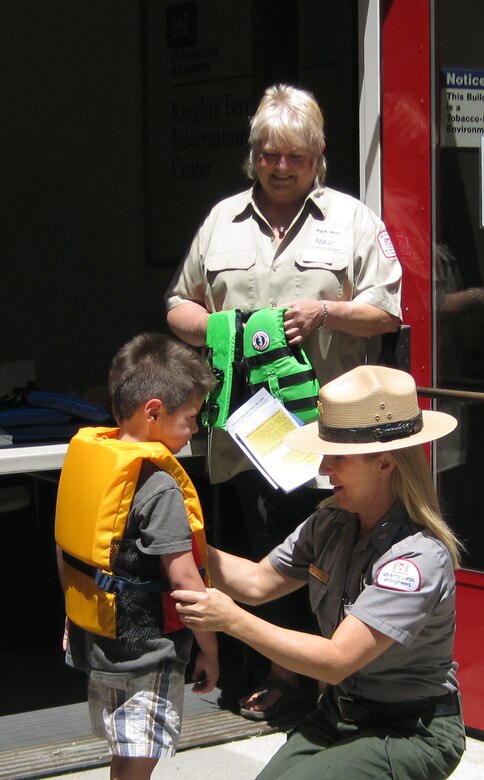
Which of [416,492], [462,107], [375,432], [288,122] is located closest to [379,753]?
[416,492]

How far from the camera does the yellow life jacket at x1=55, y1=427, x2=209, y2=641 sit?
2588 mm

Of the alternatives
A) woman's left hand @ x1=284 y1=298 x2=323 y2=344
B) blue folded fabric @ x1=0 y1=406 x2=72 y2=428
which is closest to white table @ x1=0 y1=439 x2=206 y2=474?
blue folded fabric @ x1=0 y1=406 x2=72 y2=428

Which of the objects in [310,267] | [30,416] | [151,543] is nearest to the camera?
[151,543]

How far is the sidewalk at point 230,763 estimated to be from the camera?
11.5ft

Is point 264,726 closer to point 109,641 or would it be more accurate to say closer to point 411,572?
point 109,641

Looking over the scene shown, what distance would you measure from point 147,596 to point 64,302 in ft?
16.0

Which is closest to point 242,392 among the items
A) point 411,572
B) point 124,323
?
point 411,572

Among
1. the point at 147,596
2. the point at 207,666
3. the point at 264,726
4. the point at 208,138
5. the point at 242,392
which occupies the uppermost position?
the point at 208,138

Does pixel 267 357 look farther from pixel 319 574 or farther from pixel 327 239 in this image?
pixel 319 574

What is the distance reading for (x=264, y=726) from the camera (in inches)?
149

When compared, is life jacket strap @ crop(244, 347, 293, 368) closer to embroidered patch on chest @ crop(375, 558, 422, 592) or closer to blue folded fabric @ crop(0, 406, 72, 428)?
→ blue folded fabric @ crop(0, 406, 72, 428)

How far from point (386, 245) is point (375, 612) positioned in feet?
5.17

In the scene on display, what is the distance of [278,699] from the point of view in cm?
386

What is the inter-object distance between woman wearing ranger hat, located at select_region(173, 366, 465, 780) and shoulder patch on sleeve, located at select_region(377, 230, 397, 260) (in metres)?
1.12
